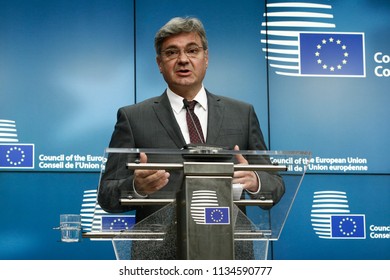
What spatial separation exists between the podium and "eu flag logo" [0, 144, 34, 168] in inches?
110

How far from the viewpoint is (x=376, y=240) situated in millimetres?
5250

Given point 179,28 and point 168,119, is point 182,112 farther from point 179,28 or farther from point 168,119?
point 179,28

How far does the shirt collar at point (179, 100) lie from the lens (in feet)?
11.6

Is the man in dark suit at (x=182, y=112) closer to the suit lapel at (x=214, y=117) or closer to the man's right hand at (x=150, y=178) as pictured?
the suit lapel at (x=214, y=117)

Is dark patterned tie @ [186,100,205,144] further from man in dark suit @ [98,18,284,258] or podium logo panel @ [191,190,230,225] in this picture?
podium logo panel @ [191,190,230,225]

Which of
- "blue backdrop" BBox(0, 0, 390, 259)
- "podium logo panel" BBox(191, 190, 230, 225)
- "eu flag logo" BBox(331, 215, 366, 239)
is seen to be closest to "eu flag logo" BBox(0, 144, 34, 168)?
"blue backdrop" BBox(0, 0, 390, 259)

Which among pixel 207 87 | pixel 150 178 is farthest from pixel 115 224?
pixel 207 87

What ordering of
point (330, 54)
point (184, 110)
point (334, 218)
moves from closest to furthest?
point (184, 110)
point (334, 218)
point (330, 54)

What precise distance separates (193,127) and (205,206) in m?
1.29

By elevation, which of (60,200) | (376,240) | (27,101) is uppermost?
(27,101)


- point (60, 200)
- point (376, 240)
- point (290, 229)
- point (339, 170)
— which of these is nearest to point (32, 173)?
point (60, 200)

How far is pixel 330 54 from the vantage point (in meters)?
5.40
